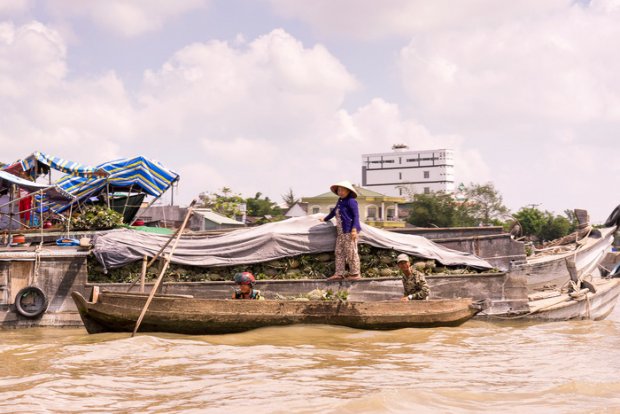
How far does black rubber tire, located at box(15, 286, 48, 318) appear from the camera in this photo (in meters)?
12.4

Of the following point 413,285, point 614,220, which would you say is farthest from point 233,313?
point 614,220

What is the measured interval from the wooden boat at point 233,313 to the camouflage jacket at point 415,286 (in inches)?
10.6

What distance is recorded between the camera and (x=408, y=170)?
114562 mm

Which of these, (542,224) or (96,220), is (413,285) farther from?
(542,224)

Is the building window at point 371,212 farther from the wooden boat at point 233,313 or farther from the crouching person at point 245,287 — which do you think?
the crouching person at point 245,287

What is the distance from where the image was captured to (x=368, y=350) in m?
9.77

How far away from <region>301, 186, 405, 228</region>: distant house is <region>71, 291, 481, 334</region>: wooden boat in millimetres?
40364

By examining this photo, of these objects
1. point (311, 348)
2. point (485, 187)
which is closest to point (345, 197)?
point (311, 348)

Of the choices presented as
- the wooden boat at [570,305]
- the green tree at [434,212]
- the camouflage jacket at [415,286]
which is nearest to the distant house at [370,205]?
the green tree at [434,212]

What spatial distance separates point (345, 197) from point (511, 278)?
3.72m

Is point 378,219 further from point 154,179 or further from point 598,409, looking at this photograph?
point 598,409

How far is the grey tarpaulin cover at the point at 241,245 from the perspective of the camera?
13.0 m

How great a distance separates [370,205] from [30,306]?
42933 millimetres

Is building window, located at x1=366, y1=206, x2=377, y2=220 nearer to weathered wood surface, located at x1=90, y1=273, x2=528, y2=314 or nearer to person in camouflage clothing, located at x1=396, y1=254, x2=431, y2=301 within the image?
weathered wood surface, located at x1=90, y1=273, x2=528, y2=314
